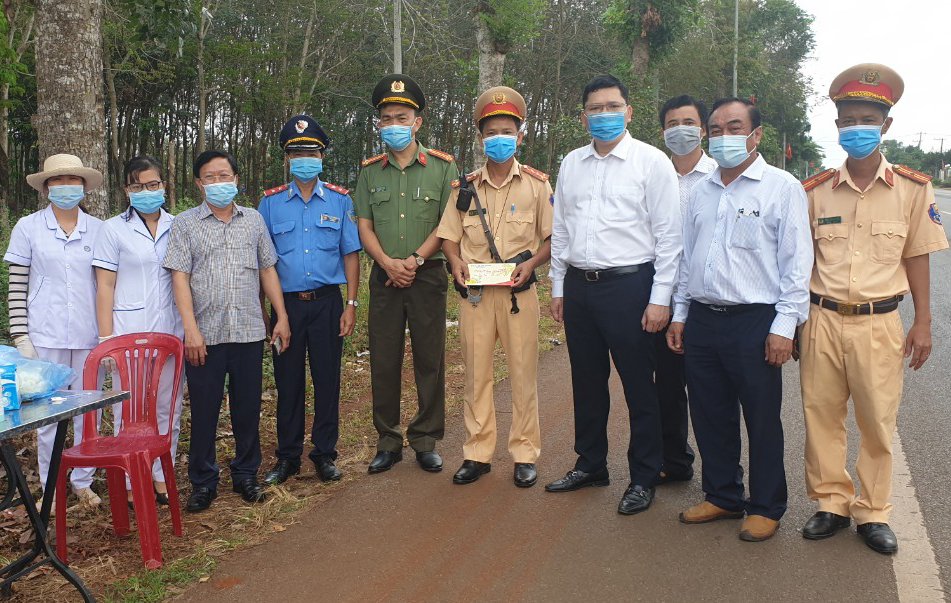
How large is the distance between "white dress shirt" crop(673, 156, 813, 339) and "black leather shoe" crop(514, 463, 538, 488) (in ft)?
4.68

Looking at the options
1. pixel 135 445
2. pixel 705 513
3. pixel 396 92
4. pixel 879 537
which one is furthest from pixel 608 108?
pixel 135 445

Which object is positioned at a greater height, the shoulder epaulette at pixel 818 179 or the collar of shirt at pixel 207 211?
the shoulder epaulette at pixel 818 179

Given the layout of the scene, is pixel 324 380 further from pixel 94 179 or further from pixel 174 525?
pixel 94 179

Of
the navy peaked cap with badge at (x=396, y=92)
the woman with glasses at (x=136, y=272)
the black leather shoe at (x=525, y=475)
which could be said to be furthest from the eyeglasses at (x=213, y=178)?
the black leather shoe at (x=525, y=475)

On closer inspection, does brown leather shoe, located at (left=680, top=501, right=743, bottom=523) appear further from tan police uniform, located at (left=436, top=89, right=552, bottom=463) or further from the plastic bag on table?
the plastic bag on table

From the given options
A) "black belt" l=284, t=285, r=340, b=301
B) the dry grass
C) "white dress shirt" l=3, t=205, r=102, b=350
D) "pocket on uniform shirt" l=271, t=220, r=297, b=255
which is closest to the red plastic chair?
the dry grass

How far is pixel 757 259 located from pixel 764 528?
4.24 feet

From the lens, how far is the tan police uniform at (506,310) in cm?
450

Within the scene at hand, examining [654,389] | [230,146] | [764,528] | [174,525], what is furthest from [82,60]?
[230,146]

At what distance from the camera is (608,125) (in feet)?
13.5

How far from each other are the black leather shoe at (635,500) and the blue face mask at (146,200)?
3092mm

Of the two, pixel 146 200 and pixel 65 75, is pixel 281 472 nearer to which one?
pixel 146 200

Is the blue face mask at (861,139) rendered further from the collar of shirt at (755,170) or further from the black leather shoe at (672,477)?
the black leather shoe at (672,477)

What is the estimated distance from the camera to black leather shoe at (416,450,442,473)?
15.5 ft
